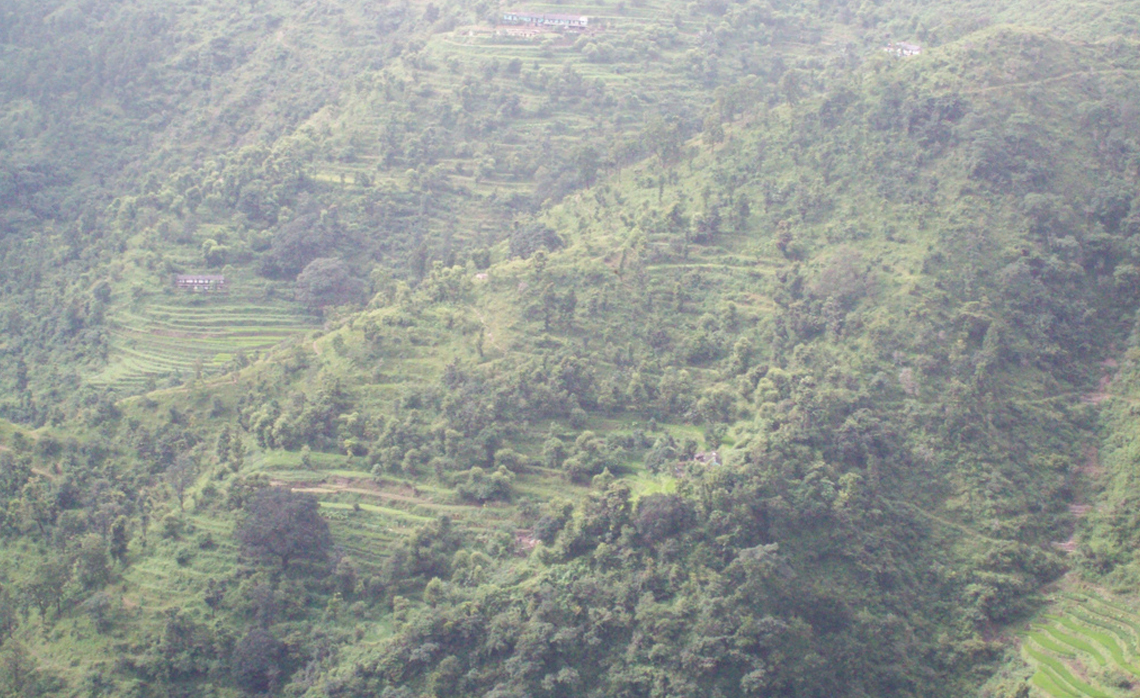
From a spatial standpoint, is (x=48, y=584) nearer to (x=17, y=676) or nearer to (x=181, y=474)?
(x=17, y=676)

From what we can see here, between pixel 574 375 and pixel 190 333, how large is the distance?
2112cm

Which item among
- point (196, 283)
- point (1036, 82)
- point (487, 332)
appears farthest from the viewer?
point (196, 283)

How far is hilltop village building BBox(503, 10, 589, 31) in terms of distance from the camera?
63.9 m

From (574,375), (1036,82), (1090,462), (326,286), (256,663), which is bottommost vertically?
(256,663)

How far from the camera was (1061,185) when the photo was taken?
134 feet

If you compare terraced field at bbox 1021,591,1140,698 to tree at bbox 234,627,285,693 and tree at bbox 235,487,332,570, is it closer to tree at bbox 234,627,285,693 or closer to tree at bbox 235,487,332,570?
tree at bbox 234,627,285,693

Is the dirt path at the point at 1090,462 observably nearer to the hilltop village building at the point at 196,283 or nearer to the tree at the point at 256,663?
the tree at the point at 256,663

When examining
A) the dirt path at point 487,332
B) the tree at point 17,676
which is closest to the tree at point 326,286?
the dirt path at point 487,332

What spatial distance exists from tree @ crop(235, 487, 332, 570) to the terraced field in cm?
2229

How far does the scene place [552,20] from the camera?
64.0 metres

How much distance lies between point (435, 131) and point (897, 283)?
29.4m

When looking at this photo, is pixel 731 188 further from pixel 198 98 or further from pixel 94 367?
pixel 198 98

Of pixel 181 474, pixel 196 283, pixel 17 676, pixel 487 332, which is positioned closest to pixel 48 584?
pixel 17 676

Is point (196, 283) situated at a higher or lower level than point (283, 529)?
higher
